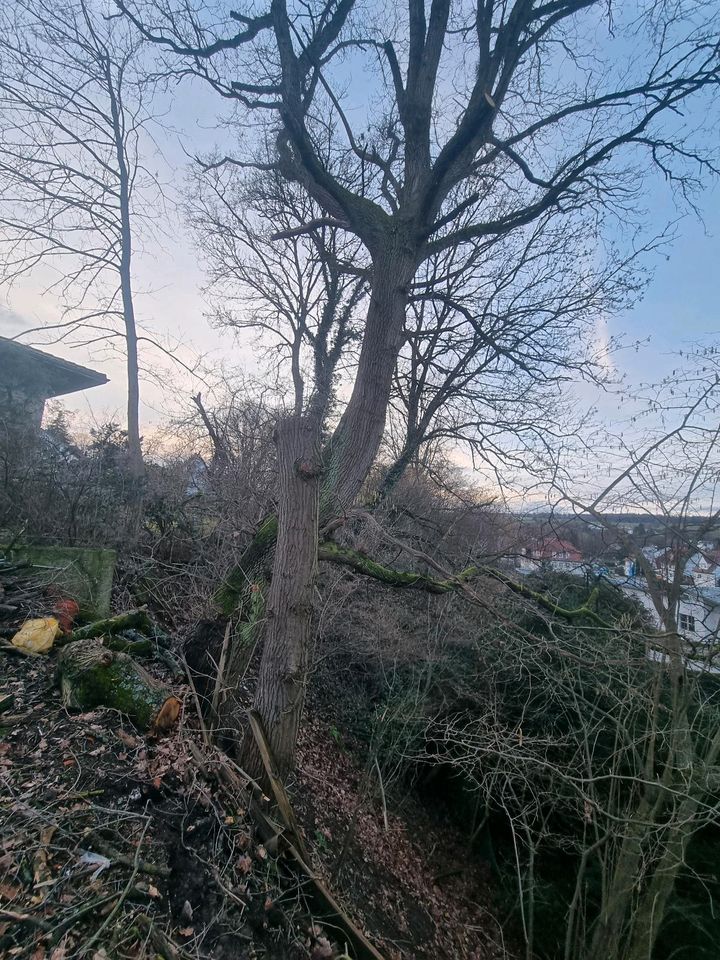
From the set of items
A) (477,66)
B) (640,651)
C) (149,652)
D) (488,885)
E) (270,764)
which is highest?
(477,66)

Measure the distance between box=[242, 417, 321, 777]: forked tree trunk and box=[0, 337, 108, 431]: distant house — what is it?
6861 millimetres

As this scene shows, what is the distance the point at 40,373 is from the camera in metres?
12.4

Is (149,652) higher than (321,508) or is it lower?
lower

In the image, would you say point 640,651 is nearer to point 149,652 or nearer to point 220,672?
point 220,672

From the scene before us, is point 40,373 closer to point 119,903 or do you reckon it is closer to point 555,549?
point 555,549

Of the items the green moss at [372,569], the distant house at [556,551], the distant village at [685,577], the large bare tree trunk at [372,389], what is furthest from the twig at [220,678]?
the distant house at [556,551]

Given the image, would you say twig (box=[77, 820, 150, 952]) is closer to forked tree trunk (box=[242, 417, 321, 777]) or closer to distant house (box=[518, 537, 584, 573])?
forked tree trunk (box=[242, 417, 321, 777])

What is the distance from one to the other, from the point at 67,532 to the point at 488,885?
7949 mm

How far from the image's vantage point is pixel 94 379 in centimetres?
1391

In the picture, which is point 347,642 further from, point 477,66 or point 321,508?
point 477,66

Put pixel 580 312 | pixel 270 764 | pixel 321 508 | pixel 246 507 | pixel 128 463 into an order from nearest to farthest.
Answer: pixel 270 764, pixel 321 508, pixel 246 507, pixel 128 463, pixel 580 312

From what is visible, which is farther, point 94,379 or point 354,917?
point 94,379

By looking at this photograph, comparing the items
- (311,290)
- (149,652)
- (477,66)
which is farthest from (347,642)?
(311,290)

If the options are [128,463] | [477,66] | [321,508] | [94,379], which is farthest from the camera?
[94,379]
